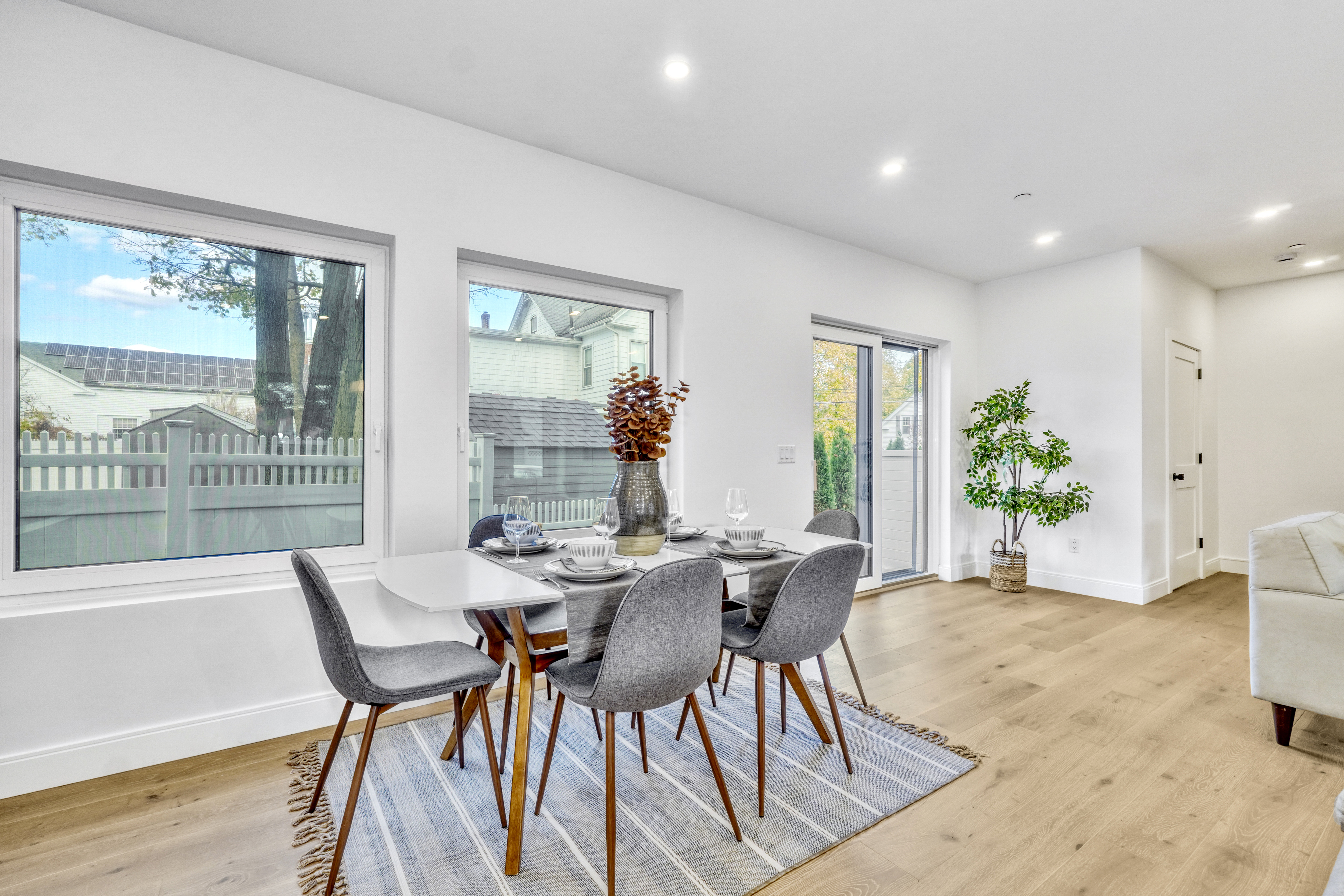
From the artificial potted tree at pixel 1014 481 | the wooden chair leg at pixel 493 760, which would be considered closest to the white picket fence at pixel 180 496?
the wooden chair leg at pixel 493 760

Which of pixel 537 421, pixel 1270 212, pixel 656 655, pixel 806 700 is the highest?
pixel 1270 212

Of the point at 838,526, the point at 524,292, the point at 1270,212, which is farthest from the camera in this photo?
the point at 1270,212

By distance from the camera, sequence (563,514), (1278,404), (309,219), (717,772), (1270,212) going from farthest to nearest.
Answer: (1278,404), (1270,212), (563,514), (309,219), (717,772)

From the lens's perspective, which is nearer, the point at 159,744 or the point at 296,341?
the point at 159,744

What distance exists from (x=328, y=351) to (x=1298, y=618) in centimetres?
392

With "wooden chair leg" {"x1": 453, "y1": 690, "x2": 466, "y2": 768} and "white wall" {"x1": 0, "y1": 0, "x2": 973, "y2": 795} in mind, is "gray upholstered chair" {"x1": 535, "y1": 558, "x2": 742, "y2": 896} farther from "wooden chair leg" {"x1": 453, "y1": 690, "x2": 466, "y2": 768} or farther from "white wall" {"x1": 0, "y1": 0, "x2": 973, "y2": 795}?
"white wall" {"x1": 0, "y1": 0, "x2": 973, "y2": 795}

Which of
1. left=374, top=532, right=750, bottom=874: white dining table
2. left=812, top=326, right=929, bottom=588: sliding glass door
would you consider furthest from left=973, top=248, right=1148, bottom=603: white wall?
left=374, top=532, right=750, bottom=874: white dining table

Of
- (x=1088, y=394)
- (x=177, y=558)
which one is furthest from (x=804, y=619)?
(x=1088, y=394)

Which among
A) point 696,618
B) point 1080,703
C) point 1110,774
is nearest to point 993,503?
point 1080,703

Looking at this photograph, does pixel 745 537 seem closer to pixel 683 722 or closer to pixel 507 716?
pixel 683 722

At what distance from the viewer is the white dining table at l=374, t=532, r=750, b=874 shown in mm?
→ 1571

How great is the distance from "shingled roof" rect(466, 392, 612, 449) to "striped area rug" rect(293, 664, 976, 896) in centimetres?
131

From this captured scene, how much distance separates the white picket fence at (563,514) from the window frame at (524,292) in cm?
38

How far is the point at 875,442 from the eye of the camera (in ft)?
15.5
